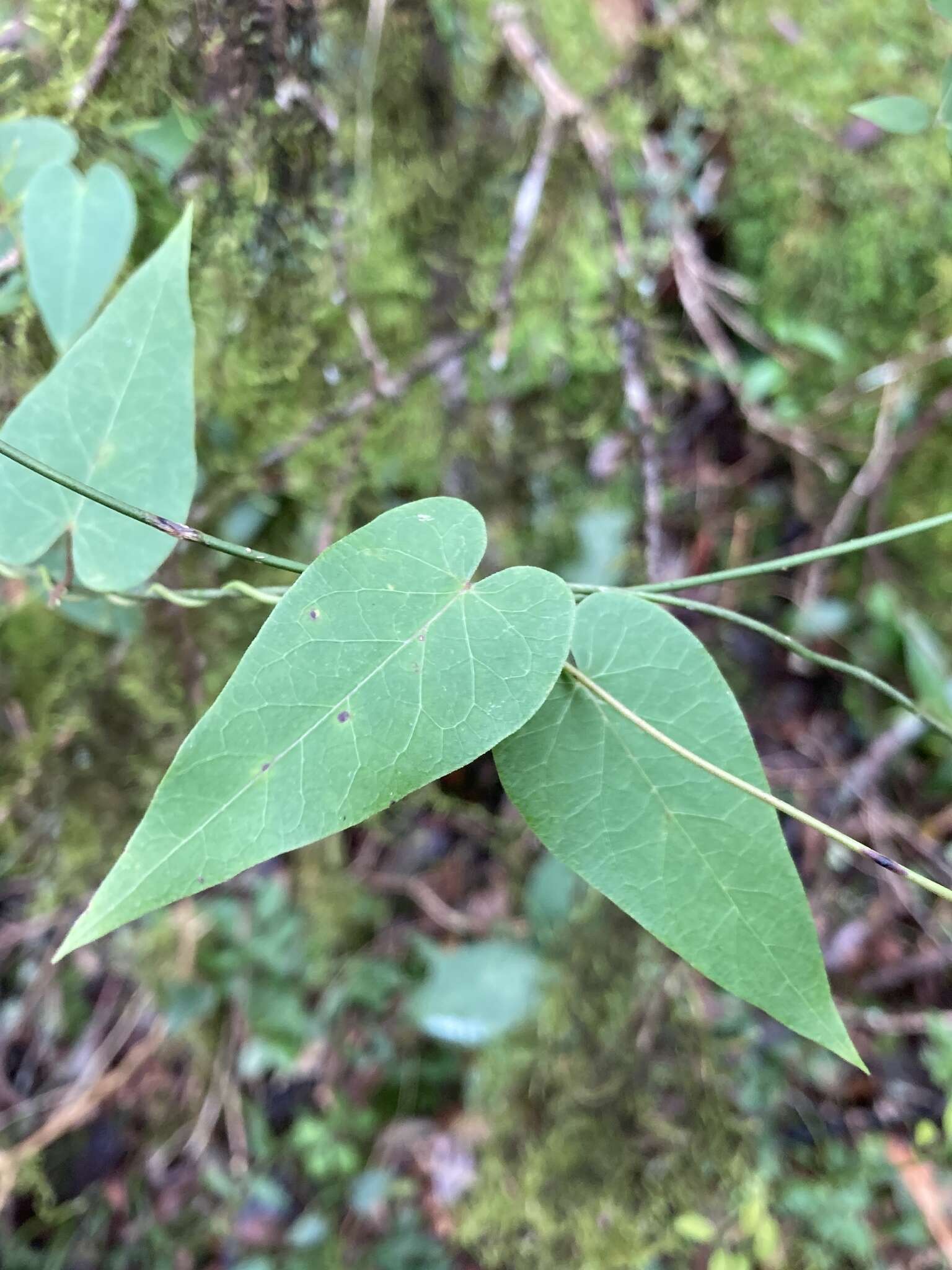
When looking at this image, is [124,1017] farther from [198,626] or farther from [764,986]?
[764,986]

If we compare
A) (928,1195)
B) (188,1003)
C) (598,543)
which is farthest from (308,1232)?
(598,543)

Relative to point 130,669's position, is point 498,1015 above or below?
below

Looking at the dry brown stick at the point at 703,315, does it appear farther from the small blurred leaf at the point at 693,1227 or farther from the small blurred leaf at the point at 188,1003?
the small blurred leaf at the point at 188,1003

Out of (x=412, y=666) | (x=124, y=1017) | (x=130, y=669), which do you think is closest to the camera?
(x=412, y=666)

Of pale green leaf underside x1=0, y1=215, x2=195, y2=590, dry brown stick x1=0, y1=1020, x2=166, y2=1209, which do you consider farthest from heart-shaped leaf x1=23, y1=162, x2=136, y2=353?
dry brown stick x1=0, y1=1020, x2=166, y2=1209

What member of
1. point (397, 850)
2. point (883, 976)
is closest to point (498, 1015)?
point (397, 850)

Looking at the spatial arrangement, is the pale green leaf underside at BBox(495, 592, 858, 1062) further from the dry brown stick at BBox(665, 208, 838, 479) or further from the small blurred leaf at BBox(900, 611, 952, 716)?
the small blurred leaf at BBox(900, 611, 952, 716)

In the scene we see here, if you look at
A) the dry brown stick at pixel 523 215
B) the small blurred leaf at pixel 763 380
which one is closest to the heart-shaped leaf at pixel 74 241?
the dry brown stick at pixel 523 215
